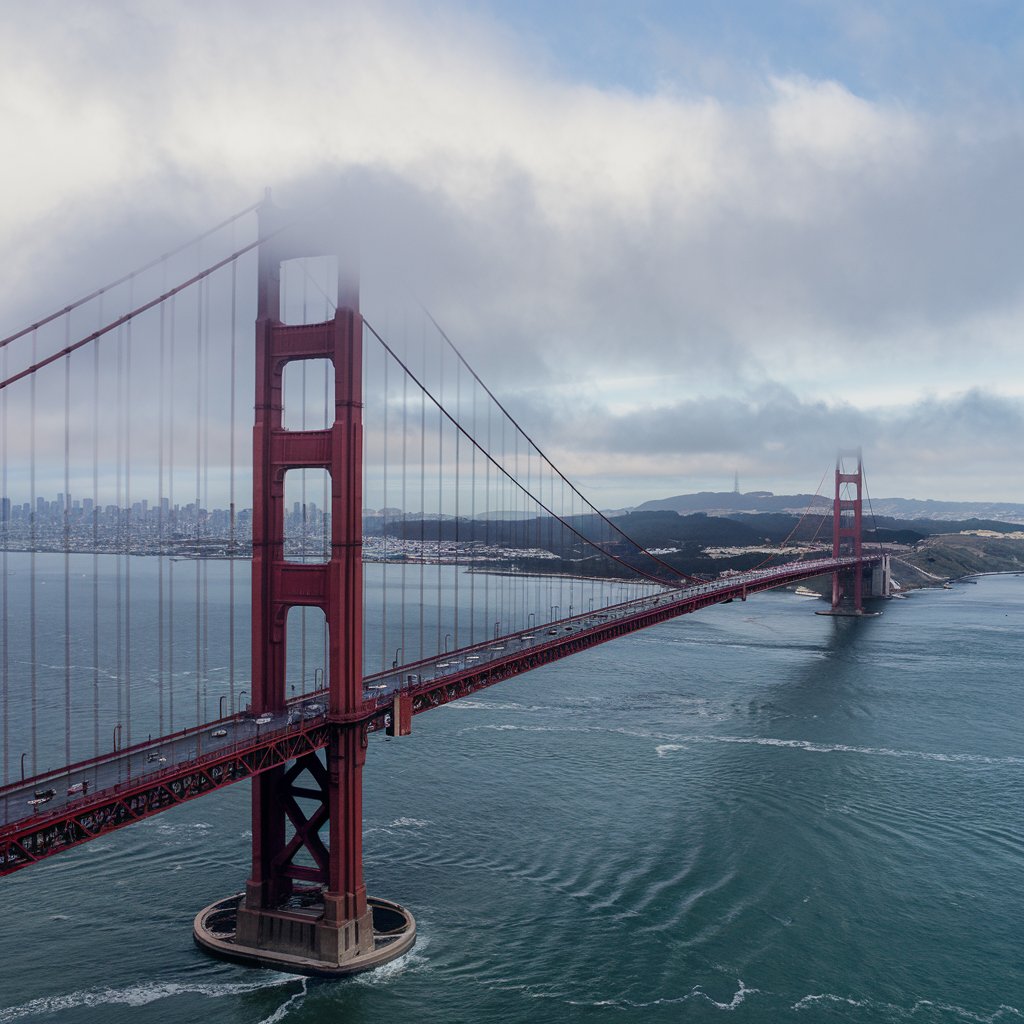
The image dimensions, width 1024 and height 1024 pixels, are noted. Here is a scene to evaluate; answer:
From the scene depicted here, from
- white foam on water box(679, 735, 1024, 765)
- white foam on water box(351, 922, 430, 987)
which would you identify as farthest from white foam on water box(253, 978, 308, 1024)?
white foam on water box(679, 735, 1024, 765)

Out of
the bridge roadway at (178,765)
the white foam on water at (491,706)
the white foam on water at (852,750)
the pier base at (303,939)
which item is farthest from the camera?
the white foam on water at (491,706)

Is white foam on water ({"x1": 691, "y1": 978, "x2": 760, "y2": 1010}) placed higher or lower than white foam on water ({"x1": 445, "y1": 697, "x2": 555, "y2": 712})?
lower

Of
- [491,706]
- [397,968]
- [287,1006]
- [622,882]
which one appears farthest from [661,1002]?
[491,706]

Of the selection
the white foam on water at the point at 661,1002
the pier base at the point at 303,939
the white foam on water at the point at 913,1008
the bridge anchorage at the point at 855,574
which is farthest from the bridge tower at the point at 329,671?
the bridge anchorage at the point at 855,574

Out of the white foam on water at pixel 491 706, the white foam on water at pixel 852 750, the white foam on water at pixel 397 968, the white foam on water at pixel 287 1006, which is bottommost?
the white foam on water at pixel 287 1006

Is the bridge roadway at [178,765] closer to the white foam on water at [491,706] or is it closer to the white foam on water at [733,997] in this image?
the white foam on water at [733,997]

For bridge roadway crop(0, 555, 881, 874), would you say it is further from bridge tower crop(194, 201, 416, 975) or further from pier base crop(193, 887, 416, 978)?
pier base crop(193, 887, 416, 978)
